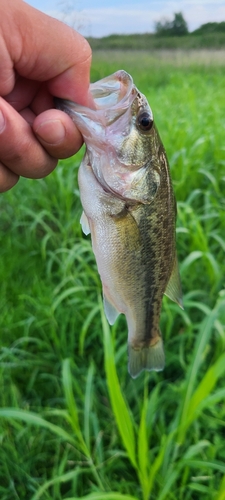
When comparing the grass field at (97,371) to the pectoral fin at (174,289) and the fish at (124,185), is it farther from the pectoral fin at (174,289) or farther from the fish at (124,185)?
the fish at (124,185)

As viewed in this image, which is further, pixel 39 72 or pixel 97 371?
pixel 97 371

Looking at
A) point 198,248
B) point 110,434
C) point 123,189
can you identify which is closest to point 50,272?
point 198,248

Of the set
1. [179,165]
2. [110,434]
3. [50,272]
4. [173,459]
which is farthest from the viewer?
[179,165]

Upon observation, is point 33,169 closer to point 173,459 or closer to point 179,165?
point 173,459

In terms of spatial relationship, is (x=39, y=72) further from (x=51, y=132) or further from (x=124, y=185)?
(x=124, y=185)

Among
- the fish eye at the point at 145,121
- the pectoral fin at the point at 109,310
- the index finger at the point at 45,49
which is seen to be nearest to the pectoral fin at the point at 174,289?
the pectoral fin at the point at 109,310

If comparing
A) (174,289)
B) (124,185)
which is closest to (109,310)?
(174,289)

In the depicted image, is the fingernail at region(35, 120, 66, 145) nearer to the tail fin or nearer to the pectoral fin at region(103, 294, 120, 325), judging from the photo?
the pectoral fin at region(103, 294, 120, 325)
